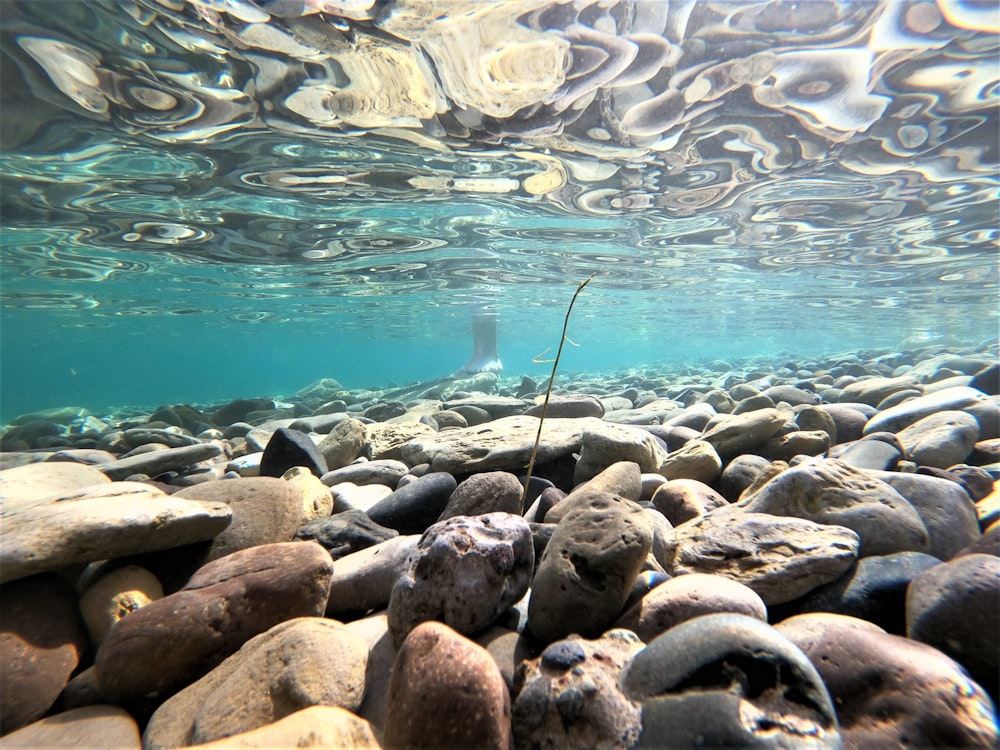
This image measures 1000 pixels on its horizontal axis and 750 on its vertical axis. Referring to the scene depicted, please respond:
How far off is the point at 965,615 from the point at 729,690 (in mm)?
971

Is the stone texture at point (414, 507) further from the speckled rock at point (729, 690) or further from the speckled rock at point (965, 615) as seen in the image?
the speckled rock at point (965, 615)

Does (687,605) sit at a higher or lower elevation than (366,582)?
higher

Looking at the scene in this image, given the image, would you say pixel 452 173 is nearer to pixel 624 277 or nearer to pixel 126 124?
pixel 126 124

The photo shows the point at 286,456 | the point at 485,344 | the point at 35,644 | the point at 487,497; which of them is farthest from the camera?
the point at 485,344

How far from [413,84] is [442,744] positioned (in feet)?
25.2

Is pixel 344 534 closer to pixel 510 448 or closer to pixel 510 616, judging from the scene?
pixel 510 616

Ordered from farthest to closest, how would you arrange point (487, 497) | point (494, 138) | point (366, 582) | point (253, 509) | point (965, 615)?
1. point (494, 138)
2. point (253, 509)
3. point (487, 497)
4. point (366, 582)
5. point (965, 615)

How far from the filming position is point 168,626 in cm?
186

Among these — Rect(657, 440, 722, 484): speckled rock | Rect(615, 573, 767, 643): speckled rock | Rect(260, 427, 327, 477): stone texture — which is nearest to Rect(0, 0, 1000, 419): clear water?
Rect(260, 427, 327, 477): stone texture

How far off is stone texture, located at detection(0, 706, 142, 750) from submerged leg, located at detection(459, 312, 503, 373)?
27.5 meters

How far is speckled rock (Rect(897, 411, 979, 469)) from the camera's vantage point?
356cm

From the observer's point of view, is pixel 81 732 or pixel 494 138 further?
pixel 494 138

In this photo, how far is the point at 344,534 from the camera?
9.36 ft

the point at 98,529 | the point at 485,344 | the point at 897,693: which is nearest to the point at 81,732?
the point at 98,529
